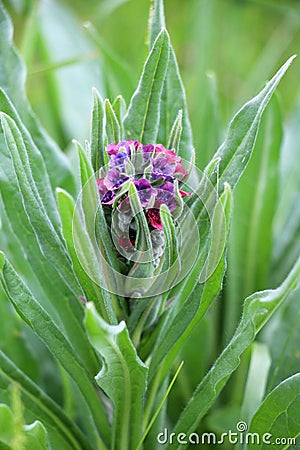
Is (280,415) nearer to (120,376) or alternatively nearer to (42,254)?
(120,376)

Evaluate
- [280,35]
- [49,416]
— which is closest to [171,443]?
[49,416]

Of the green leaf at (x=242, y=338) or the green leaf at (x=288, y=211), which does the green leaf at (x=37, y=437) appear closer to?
the green leaf at (x=242, y=338)

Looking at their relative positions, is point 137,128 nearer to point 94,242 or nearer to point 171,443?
point 94,242

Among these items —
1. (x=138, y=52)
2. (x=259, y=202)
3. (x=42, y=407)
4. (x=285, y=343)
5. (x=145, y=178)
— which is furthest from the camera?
(x=138, y=52)

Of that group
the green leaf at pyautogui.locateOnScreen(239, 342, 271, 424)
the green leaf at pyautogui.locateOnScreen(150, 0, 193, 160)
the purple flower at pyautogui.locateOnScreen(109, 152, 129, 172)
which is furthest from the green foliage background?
the purple flower at pyautogui.locateOnScreen(109, 152, 129, 172)

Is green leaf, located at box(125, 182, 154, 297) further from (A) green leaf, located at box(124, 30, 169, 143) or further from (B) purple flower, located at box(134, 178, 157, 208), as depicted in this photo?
(A) green leaf, located at box(124, 30, 169, 143)

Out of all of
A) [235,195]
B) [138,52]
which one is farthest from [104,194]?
[138,52]
